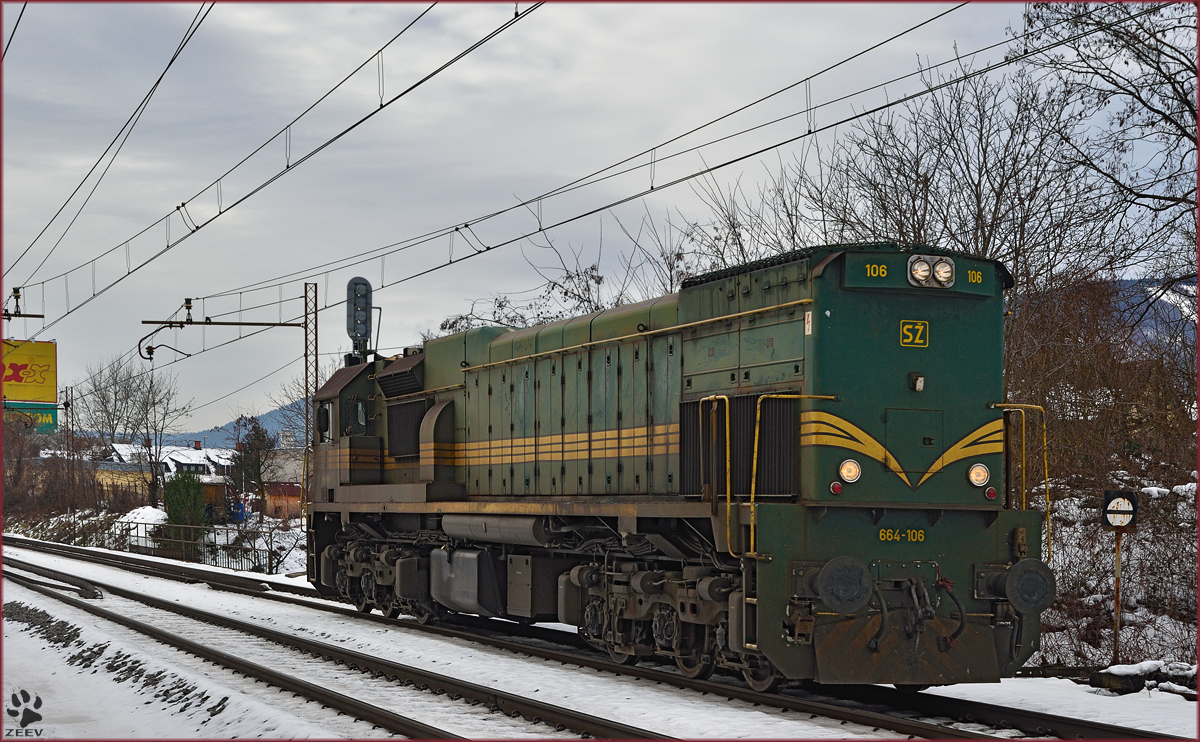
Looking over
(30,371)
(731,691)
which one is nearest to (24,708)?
(731,691)

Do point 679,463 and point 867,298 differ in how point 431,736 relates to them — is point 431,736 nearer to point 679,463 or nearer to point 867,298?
point 679,463

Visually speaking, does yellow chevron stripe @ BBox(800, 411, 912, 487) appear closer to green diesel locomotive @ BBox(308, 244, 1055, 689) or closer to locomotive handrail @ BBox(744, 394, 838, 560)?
green diesel locomotive @ BBox(308, 244, 1055, 689)

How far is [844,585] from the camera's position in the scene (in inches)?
325

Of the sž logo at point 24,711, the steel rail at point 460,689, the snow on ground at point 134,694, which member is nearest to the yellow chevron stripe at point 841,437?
the steel rail at point 460,689

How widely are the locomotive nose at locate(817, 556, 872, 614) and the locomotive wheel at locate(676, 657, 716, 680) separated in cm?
192

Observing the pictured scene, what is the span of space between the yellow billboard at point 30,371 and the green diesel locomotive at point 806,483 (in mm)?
35611

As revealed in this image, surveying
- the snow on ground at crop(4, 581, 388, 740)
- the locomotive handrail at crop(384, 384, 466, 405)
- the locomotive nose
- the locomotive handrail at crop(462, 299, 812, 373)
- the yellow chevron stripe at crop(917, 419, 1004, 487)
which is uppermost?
the locomotive handrail at crop(462, 299, 812, 373)

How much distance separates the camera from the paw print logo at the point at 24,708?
916 cm

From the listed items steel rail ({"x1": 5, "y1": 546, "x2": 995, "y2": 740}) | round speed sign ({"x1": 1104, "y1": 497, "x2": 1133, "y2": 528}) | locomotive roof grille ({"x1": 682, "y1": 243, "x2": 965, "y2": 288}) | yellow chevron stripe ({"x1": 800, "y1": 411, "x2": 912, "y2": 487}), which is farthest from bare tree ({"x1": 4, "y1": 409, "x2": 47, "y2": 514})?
round speed sign ({"x1": 1104, "y1": 497, "x2": 1133, "y2": 528})

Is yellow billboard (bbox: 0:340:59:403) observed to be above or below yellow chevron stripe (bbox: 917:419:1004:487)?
above

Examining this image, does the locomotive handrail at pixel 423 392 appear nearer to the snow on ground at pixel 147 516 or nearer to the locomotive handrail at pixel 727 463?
the locomotive handrail at pixel 727 463

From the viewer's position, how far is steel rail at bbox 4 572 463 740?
7.91 metres

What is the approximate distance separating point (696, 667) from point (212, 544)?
2573 centimetres

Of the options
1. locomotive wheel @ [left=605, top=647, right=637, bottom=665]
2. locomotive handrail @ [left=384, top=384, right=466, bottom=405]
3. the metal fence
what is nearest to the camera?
locomotive wheel @ [left=605, top=647, right=637, bottom=665]
